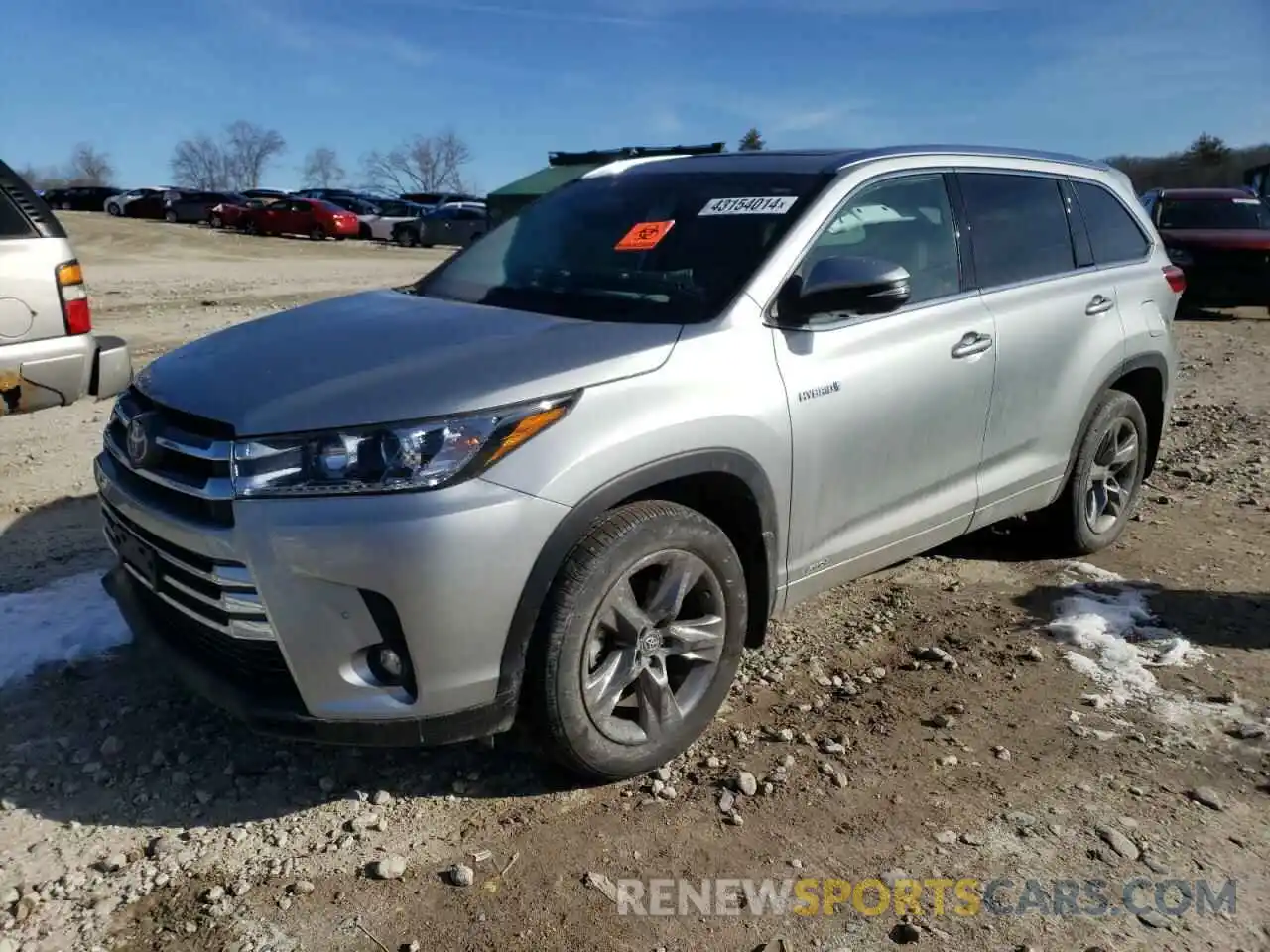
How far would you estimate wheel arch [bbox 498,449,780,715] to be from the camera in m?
2.68

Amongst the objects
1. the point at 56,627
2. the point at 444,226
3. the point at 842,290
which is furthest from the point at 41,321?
the point at 444,226

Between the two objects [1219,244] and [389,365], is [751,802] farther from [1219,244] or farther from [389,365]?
[1219,244]

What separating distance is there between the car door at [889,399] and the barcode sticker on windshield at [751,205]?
172mm

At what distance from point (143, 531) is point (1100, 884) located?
2.74 metres

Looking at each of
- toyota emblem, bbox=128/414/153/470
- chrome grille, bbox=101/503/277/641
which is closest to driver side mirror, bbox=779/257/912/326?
chrome grille, bbox=101/503/277/641

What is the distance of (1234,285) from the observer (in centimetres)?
1338

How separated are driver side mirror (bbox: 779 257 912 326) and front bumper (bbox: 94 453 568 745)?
3.73ft

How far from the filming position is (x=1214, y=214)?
45.8 feet

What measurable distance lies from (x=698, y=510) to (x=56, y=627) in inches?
98.6

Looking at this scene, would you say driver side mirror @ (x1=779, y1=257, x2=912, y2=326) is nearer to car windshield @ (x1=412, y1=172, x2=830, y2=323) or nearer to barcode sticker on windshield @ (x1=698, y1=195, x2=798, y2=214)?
car windshield @ (x1=412, y1=172, x2=830, y2=323)

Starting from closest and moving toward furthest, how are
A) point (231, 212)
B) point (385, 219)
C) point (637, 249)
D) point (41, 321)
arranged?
point (637, 249), point (41, 321), point (385, 219), point (231, 212)

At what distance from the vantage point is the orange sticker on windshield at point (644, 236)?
12.0 feet

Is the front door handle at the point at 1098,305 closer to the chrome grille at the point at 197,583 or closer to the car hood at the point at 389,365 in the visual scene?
the car hood at the point at 389,365

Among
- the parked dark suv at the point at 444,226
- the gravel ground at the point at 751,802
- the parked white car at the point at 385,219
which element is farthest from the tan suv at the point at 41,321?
the parked white car at the point at 385,219
